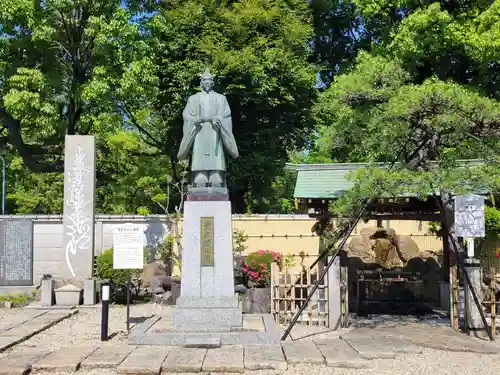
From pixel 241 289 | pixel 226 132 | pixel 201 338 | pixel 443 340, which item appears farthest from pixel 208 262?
pixel 443 340

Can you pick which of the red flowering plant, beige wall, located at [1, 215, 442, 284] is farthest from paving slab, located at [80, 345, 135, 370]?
beige wall, located at [1, 215, 442, 284]

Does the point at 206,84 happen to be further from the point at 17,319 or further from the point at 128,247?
the point at 17,319

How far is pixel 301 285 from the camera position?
10.5 meters

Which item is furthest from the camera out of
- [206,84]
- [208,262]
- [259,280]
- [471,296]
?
[259,280]

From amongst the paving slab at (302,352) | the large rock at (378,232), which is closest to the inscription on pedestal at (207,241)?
the paving slab at (302,352)

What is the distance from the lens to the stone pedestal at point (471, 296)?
931cm

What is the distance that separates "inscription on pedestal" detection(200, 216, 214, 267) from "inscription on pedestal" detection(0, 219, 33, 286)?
7181mm

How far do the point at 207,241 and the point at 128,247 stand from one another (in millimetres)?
1465

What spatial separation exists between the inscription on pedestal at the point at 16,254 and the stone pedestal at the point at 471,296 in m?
10.7

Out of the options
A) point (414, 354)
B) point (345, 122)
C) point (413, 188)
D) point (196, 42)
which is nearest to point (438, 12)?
point (345, 122)

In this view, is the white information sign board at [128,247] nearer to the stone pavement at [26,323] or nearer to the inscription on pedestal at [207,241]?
the inscription on pedestal at [207,241]

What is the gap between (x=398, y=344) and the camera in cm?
834

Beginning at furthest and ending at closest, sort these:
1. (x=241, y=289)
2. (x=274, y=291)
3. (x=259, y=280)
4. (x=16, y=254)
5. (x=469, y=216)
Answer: (x=16, y=254) < (x=259, y=280) < (x=241, y=289) < (x=274, y=291) < (x=469, y=216)

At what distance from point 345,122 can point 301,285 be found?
321 cm
